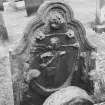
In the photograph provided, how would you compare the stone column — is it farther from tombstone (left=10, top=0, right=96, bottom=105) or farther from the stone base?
tombstone (left=10, top=0, right=96, bottom=105)

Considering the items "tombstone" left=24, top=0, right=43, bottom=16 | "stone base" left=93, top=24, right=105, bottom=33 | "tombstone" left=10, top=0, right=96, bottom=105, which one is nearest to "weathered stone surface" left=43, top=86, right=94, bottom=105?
"tombstone" left=10, top=0, right=96, bottom=105

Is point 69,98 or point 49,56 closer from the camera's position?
point 69,98

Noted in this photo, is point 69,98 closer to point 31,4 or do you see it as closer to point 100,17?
point 100,17

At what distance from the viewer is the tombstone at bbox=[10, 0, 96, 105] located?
3439mm

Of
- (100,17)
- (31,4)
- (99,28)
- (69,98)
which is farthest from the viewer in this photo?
(31,4)

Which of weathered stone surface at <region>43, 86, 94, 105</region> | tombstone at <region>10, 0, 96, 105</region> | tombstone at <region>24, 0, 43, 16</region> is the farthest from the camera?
tombstone at <region>24, 0, 43, 16</region>

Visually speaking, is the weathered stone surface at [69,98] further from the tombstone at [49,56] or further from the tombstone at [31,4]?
the tombstone at [31,4]

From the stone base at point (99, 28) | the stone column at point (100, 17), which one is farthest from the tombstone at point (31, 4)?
the stone base at point (99, 28)

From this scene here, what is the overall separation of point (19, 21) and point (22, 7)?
1549 millimetres

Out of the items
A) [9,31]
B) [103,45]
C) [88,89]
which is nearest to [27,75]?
[88,89]

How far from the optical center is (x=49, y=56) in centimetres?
354

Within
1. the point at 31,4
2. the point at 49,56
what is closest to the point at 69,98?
the point at 49,56

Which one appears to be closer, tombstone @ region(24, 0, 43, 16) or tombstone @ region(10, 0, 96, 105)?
tombstone @ region(10, 0, 96, 105)

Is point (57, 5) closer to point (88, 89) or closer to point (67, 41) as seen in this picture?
point (67, 41)
